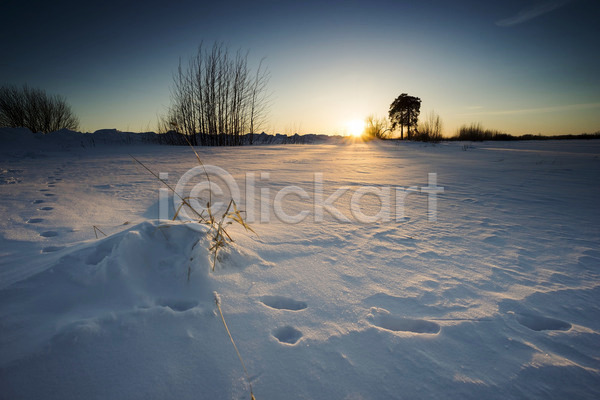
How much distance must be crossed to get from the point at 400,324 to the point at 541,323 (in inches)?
20.2

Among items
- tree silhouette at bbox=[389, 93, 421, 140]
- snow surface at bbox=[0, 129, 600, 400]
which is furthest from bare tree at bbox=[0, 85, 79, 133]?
tree silhouette at bbox=[389, 93, 421, 140]

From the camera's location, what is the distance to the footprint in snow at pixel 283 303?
0.88 meters

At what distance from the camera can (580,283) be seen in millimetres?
1027

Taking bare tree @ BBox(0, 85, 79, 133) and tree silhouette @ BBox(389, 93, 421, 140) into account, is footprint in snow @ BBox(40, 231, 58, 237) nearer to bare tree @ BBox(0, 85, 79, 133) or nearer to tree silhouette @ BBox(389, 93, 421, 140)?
bare tree @ BBox(0, 85, 79, 133)

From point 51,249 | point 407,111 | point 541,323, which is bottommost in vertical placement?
point 541,323

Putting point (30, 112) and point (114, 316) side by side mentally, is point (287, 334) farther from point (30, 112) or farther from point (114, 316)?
point (30, 112)

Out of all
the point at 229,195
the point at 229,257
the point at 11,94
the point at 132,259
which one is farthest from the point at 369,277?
the point at 11,94

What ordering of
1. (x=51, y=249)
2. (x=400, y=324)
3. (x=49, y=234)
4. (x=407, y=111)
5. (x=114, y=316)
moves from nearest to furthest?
(x=114, y=316) → (x=400, y=324) → (x=51, y=249) → (x=49, y=234) → (x=407, y=111)

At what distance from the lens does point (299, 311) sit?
851mm

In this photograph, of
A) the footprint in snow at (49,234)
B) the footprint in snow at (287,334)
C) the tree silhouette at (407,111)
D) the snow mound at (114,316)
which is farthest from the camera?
the tree silhouette at (407,111)

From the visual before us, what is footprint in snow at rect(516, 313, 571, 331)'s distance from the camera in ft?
2.68

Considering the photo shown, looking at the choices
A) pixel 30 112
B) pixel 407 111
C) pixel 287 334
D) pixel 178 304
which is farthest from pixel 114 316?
pixel 407 111

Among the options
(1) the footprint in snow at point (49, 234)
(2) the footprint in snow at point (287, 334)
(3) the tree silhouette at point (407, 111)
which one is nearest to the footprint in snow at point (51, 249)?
(1) the footprint in snow at point (49, 234)

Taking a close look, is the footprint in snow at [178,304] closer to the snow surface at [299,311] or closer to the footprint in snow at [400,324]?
the snow surface at [299,311]
